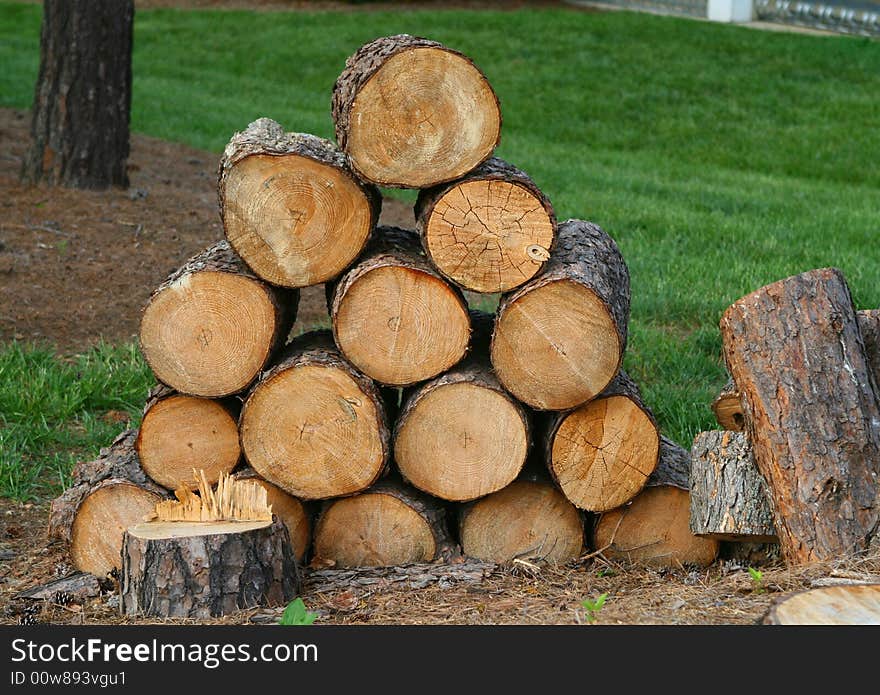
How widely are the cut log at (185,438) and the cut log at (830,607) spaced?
6.49 ft

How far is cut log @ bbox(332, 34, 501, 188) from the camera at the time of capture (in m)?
3.61

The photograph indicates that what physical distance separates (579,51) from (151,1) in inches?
462

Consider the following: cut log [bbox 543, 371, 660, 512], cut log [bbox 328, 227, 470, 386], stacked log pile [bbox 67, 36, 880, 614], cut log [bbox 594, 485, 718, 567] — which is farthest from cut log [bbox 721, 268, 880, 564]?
cut log [bbox 328, 227, 470, 386]

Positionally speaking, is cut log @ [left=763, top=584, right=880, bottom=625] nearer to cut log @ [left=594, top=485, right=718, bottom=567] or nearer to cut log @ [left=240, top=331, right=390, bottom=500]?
cut log @ [left=594, top=485, right=718, bottom=567]

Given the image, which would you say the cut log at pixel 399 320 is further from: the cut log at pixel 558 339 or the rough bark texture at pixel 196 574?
the rough bark texture at pixel 196 574

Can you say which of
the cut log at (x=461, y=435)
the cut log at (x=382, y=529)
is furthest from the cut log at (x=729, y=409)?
the cut log at (x=382, y=529)

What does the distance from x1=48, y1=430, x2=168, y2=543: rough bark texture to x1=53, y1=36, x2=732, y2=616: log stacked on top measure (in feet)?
0.04

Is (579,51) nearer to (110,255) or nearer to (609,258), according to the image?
(110,255)

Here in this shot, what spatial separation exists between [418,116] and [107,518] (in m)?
1.77

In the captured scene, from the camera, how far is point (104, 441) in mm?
5125

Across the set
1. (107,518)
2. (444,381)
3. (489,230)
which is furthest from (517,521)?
(107,518)

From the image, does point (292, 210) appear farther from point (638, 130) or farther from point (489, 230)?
point (638, 130)

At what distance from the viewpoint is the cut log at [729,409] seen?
4215mm
